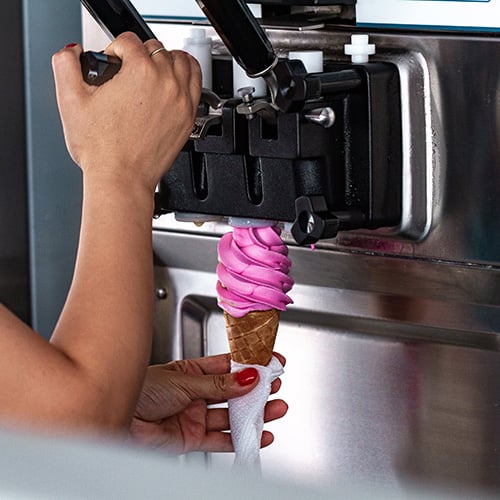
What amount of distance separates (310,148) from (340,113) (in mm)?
42

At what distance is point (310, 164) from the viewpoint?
2.58 feet

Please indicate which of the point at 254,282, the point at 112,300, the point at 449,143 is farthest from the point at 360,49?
the point at 112,300

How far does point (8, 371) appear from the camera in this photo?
1.98ft

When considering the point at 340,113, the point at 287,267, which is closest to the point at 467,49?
the point at 340,113

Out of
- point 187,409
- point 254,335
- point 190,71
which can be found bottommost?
point 187,409

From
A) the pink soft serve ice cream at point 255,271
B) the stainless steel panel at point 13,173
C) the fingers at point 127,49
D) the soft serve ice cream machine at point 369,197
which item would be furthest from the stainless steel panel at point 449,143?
the stainless steel panel at point 13,173

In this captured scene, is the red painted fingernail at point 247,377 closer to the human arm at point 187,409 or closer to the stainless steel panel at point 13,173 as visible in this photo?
the human arm at point 187,409

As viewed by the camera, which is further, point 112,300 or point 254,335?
point 254,335

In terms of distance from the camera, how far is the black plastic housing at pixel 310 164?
78cm

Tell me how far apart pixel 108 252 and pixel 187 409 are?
0.38 metres

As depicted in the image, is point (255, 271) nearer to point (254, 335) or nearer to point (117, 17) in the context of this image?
point (254, 335)

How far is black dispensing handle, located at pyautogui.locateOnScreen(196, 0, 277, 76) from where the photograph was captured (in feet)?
2.28

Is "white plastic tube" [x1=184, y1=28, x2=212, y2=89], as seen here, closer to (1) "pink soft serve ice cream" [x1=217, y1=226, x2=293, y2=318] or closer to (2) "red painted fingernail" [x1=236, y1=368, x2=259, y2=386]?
(1) "pink soft serve ice cream" [x1=217, y1=226, x2=293, y2=318]

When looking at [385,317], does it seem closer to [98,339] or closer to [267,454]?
[267,454]
